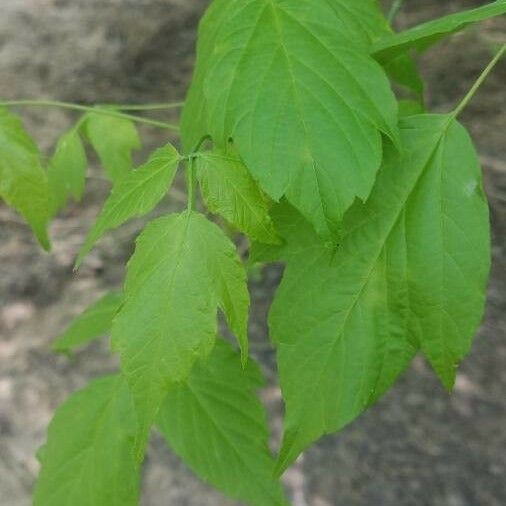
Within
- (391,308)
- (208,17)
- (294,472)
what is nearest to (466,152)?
(391,308)

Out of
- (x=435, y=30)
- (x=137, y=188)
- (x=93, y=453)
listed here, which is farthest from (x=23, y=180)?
(x=435, y=30)

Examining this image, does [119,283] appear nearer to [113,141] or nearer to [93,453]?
[113,141]

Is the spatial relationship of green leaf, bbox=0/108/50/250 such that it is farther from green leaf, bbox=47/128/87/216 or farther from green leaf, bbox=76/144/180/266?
green leaf, bbox=47/128/87/216

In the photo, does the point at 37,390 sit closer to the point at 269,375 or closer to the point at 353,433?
the point at 269,375

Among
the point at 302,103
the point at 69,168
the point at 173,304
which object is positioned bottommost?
the point at 69,168

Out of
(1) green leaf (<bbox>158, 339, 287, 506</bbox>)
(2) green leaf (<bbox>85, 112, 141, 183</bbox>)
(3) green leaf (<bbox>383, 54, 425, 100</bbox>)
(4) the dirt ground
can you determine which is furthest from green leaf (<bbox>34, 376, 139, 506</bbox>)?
(4) the dirt ground
